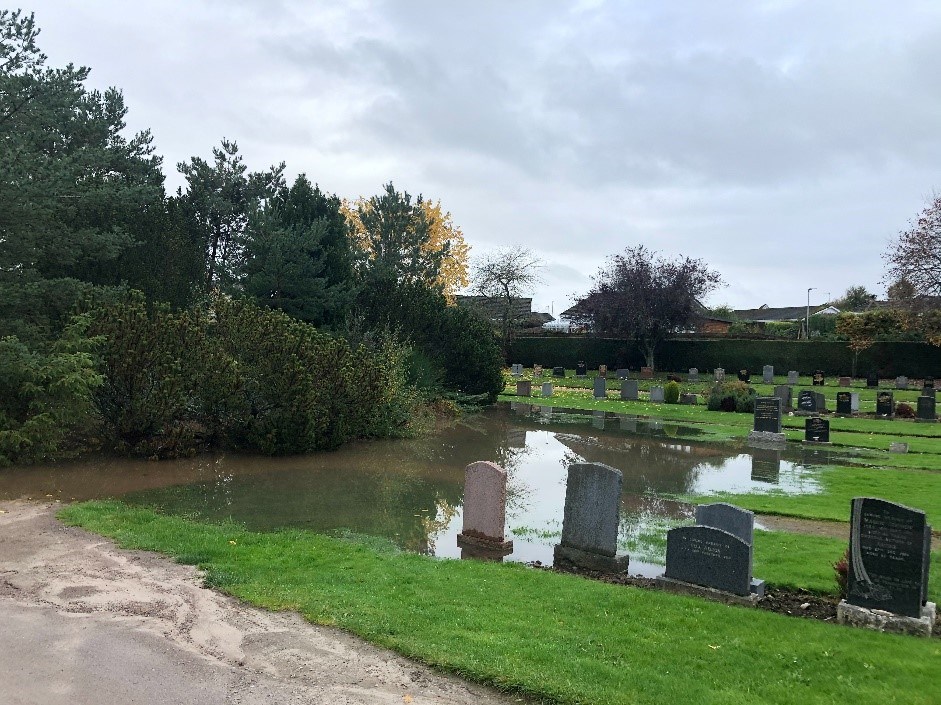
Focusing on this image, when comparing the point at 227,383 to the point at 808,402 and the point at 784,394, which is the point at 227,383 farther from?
the point at 784,394

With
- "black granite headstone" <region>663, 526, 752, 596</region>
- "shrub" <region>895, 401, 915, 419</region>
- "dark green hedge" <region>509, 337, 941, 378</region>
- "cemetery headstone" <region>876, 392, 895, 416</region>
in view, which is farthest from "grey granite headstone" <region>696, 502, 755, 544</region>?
"dark green hedge" <region>509, 337, 941, 378</region>

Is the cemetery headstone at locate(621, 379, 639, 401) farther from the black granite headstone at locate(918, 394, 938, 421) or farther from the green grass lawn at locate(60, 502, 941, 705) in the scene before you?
the green grass lawn at locate(60, 502, 941, 705)

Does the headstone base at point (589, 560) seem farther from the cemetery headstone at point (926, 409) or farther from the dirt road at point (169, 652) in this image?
the cemetery headstone at point (926, 409)

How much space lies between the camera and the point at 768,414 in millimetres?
19312

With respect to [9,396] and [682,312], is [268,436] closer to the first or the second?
[9,396]

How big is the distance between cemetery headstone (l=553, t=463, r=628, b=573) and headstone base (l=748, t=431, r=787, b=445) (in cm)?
1266

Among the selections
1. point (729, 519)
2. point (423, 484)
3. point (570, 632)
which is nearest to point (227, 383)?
point (423, 484)

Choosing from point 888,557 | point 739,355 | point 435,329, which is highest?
point 739,355

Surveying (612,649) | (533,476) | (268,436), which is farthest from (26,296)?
(612,649)

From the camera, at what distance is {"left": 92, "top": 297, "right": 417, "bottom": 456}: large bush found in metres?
13.1

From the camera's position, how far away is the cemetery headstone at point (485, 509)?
27.5ft

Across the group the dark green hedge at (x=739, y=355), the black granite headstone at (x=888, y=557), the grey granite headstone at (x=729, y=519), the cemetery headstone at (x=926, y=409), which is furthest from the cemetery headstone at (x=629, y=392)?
the black granite headstone at (x=888, y=557)

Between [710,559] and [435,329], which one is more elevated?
[435,329]

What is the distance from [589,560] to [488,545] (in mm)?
1257
